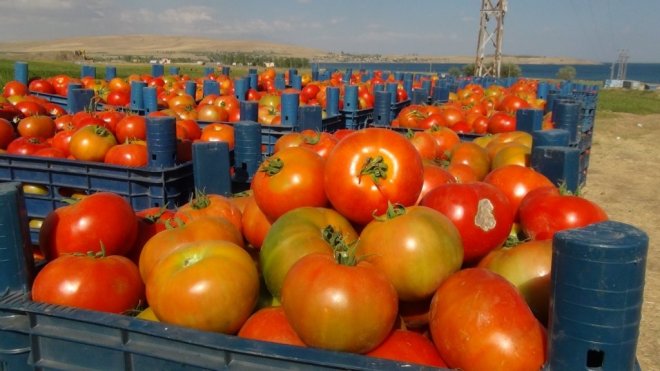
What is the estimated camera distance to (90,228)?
8.22 ft

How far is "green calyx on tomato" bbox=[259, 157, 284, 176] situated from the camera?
255 centimetres

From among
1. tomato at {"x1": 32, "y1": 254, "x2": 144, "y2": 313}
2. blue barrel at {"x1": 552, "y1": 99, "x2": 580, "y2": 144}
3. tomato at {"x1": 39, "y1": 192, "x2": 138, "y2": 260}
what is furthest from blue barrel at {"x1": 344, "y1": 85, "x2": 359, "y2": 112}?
tomato at {"x1": 32, "y1": 254, "x2": 144, "y2": 313}

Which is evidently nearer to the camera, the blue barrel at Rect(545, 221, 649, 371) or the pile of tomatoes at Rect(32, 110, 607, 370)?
the blue barrel at Rect(545, 221, 649, 371)

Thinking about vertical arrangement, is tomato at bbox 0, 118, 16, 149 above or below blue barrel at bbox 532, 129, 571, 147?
below

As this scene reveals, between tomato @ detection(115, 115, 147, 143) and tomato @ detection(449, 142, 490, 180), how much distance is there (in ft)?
9.35

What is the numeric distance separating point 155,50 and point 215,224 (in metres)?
124

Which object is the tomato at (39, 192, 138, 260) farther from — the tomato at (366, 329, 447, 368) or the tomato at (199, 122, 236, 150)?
the tomato at (199, 122, 236, 150)

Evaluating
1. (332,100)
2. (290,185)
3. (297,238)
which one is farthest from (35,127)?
(297,238)

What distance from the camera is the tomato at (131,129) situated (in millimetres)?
Answer: 5117

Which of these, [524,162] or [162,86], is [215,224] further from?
[162,86]

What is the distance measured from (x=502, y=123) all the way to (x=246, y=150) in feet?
11.0

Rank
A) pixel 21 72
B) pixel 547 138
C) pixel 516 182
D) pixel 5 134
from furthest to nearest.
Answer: pixel 21 72
pixel 5 134
pixel 547 138
pixel 516 182

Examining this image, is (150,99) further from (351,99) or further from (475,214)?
(475,214)

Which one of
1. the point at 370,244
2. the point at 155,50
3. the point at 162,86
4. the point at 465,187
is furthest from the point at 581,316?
the point at 155,50
